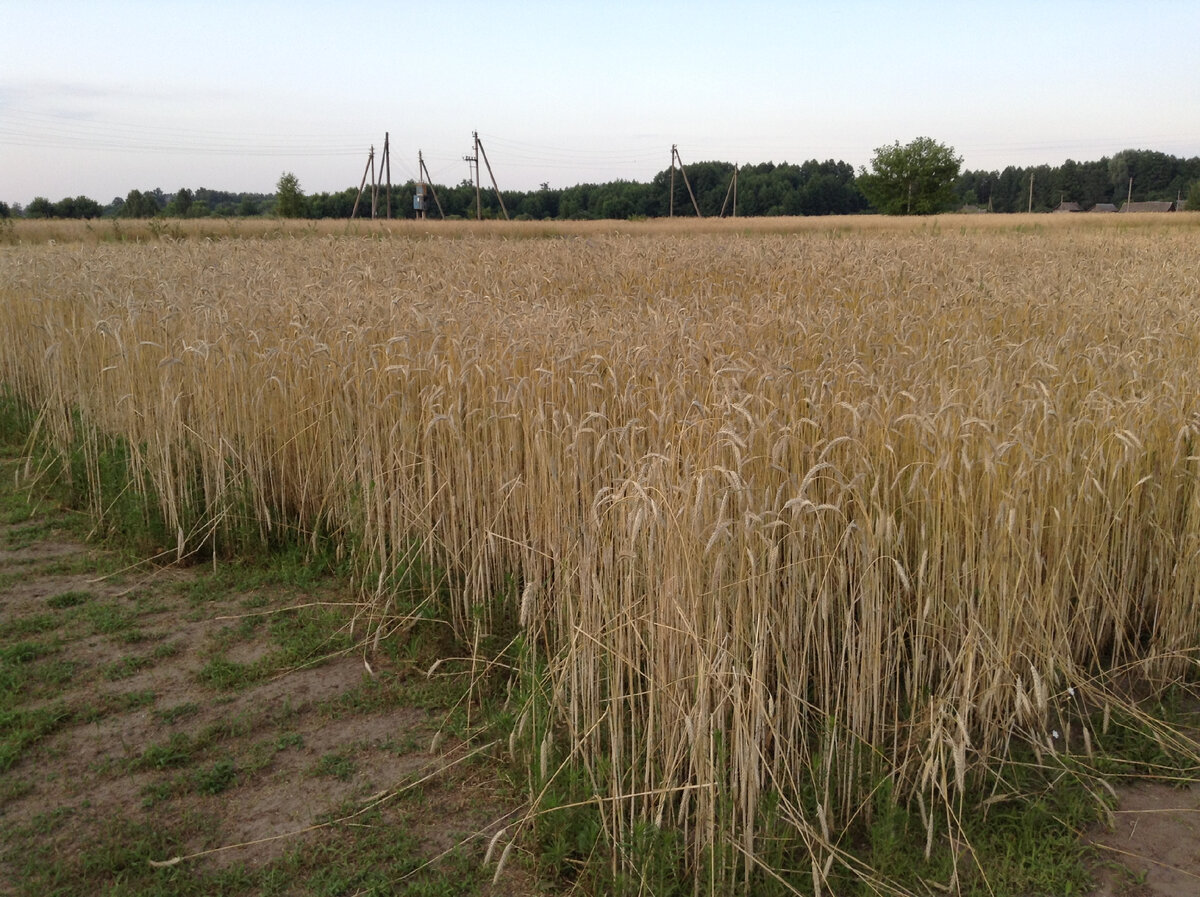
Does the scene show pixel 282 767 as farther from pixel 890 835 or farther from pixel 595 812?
pixel 890 835

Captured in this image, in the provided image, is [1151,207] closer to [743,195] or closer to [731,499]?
[743,195]

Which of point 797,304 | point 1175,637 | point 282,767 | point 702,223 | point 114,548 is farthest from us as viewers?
point 702,223

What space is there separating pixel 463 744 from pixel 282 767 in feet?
2.17

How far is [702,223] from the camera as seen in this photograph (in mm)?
32375

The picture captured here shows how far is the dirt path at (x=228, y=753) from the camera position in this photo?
104 inches

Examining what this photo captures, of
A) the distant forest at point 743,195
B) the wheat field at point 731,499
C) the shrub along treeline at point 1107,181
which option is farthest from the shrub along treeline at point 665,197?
the wheat field at point 731,499

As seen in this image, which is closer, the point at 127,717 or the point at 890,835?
the point at 890,835

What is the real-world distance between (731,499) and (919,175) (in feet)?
255

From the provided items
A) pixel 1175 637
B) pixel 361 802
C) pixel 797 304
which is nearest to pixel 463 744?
pixel 361 802

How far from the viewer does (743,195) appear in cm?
8912

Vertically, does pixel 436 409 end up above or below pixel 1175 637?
above

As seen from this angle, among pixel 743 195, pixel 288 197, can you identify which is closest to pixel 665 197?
pixel 743 195

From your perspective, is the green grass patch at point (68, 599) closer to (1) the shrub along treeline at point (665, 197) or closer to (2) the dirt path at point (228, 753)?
(2) the dirt path at point (228, 753)

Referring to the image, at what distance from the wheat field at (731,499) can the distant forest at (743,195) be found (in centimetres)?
4129
